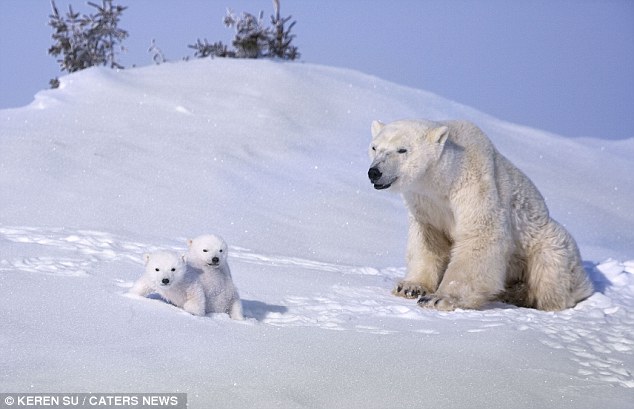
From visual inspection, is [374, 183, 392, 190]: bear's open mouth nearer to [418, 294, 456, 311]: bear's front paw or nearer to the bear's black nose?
the bear's black nose

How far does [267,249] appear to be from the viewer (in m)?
6.63

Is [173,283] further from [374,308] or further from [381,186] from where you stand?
[381,186]

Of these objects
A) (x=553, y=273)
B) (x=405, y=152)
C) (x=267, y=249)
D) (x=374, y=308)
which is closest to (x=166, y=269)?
(x=374, y=308)

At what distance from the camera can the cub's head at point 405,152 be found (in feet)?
14.7

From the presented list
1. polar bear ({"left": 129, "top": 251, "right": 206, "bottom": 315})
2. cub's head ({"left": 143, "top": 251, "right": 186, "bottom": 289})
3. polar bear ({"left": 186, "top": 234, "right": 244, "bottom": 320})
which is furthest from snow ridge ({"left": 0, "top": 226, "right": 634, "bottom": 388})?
cub's head ({"left": 143, "top": 251, "right": 186, "bottom": 289})

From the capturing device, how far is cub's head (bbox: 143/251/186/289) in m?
3.55

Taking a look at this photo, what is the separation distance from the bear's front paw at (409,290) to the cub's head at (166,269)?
1648 mm

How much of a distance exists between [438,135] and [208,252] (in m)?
1.52

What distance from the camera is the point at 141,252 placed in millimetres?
5148

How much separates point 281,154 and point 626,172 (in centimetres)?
601

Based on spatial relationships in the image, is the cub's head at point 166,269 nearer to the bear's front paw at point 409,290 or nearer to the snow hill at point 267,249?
the snow hill at point 267,249

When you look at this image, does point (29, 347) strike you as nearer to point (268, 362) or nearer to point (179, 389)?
point (179, 389)

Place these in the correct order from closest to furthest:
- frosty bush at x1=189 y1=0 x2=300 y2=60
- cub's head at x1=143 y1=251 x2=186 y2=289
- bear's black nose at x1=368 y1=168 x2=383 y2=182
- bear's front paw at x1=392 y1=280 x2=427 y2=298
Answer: cub's head at x1=143 y1=251 x2=186 y2=289 < bear's black nose at x1=368 y1=168 x2=383 y2=182 < bear's front paw at x1=392 y1=280 x2=427 y2=298 < frosty bush at x1=189 y1=0 x2=300 y2=60

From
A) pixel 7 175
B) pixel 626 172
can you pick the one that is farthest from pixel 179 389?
pixel 626 172
